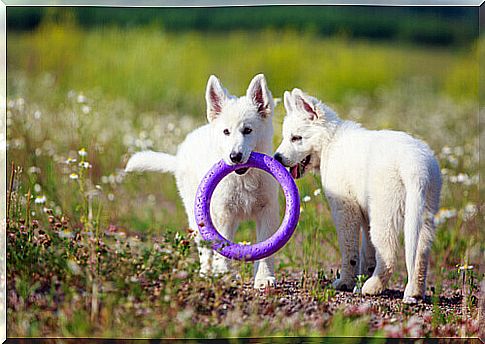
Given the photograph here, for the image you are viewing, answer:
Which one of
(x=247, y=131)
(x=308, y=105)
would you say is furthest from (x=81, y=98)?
(x=308, y=105)

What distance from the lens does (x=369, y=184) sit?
5.49 metres

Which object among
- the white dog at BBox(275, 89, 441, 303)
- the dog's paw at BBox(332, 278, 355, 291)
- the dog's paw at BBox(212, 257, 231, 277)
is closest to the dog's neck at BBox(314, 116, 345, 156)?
the white dog at BBox(275, 89, 441, 303)

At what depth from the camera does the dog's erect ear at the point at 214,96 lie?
561cm

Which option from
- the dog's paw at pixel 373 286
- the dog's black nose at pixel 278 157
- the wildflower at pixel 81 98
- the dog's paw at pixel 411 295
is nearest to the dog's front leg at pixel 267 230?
the dog's black nose at pixel 278 157

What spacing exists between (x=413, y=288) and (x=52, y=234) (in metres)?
2.46

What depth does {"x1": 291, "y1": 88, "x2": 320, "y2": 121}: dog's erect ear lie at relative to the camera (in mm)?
5847

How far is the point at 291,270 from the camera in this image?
6707 mm

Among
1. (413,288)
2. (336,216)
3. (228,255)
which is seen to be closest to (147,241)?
(228,255)

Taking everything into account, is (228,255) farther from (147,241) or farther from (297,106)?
(297,106)

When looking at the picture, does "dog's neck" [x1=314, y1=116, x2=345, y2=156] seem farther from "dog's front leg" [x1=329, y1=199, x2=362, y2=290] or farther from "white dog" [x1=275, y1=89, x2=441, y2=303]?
"dog's front leg" [x1=329, y1=199, x2=362, y2=290]

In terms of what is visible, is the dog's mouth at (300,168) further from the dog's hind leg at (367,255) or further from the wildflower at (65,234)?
the wildflower at (65,234)

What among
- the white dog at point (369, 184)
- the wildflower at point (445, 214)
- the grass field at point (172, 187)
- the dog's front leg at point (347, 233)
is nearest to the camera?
the grass field at point (172, 187)

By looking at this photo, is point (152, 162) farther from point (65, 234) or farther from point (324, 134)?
point (324, 134)

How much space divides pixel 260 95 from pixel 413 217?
1358 mm
